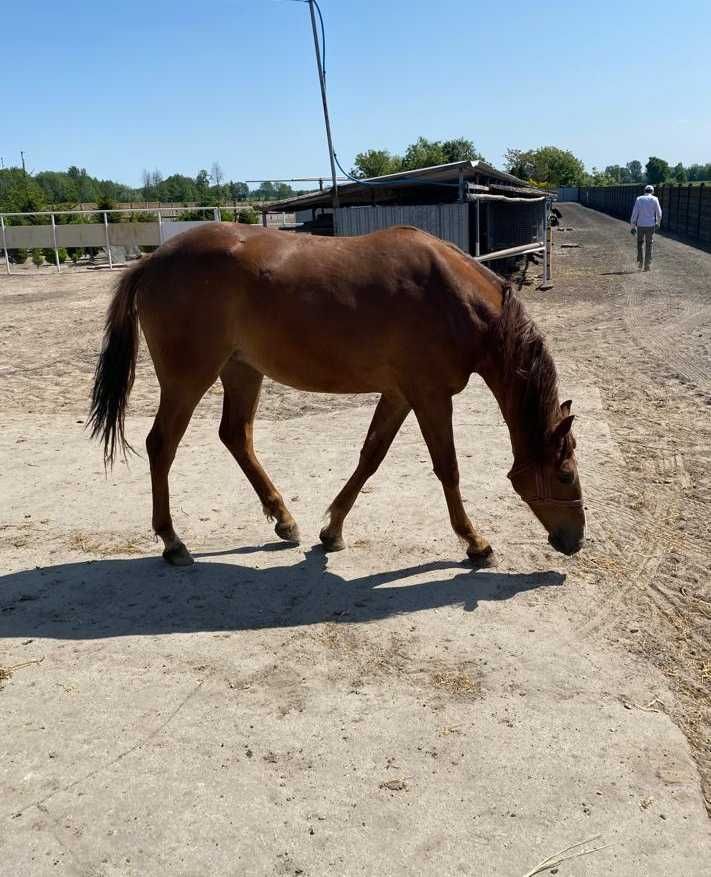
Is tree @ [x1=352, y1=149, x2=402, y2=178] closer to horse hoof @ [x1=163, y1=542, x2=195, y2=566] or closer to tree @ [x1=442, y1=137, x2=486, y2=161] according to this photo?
tree @ [x1=442, y1=137, x2=486, y2=161]

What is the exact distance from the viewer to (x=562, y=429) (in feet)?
13.2

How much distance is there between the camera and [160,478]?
452 cm

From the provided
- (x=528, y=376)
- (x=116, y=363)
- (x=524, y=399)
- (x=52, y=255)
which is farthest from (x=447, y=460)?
(x=52, y=255)

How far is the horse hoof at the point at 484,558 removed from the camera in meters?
4.32

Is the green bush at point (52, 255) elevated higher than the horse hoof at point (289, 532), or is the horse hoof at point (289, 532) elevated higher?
the green bush at point (52, 255)

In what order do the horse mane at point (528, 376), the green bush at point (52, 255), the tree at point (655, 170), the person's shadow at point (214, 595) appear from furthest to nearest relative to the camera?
the tree at point (655, 170), the green bush at point (52, 255), the horse mane at point (528, 376), the person's shadow at point (214, 595)

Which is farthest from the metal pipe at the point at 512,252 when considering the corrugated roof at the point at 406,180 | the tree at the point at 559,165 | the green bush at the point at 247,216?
the tree at the point at 559,165

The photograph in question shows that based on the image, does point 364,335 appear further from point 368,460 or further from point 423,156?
point 423,156

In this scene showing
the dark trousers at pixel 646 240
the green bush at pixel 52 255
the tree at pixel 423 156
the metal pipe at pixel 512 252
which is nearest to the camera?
the metal pipe at pixel 512 252

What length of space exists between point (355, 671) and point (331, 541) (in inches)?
51.6

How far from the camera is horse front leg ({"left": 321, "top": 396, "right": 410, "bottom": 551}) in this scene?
15.1ft

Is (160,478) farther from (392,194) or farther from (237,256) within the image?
(392,194)

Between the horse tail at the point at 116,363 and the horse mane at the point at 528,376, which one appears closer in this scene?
the horse mane at the point at 528,376

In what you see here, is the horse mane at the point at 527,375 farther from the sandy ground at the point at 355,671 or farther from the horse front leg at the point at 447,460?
the sandy ground at the point at 355,671
